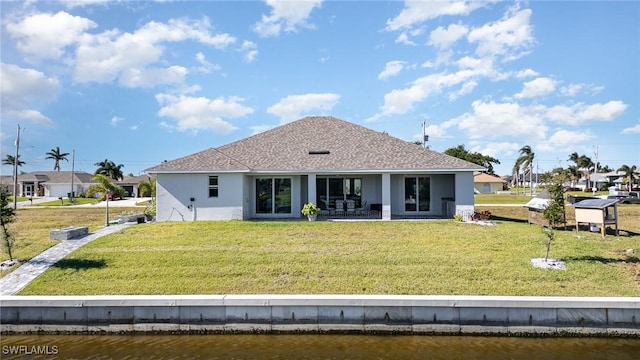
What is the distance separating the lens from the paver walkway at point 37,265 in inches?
412

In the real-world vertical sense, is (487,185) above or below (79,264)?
above

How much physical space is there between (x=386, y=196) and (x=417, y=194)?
292cm

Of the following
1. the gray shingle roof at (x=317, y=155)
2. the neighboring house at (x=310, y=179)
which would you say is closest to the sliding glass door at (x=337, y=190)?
the neighboring house at (x=310, y=179)

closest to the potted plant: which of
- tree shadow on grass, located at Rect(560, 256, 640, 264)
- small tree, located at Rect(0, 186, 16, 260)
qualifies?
tree shadow on grass, located at Rect(560, 256, 640, 264)

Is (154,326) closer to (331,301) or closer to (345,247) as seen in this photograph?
(331,301)

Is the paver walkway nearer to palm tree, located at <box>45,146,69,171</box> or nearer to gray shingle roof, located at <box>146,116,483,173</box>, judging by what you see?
gray shingle roof, located at <box>146,116,483,173</box>

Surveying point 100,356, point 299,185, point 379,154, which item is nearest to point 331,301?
point 100,356

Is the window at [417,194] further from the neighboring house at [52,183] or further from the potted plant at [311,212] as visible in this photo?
the neighboring house at [52,183]

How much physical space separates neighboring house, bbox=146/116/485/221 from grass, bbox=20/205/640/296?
3420mm

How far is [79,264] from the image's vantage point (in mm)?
11805

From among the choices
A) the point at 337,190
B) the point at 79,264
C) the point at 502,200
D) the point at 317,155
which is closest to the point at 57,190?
the point at 317,155

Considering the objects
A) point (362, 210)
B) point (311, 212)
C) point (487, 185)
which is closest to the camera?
point (311, 212)

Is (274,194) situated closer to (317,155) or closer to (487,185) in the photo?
(317,155)
